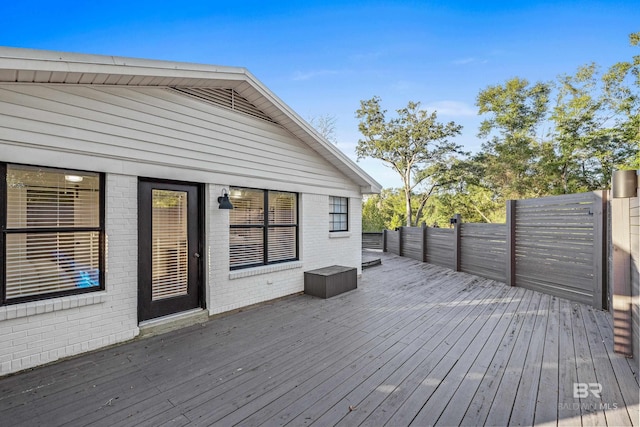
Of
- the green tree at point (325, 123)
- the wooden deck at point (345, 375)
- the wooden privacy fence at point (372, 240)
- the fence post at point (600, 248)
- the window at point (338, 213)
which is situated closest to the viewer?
the wooden deck at point (345, 375)

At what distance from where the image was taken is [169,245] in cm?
389

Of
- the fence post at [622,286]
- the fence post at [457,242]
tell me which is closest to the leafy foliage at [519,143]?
the fence post at [457,242]

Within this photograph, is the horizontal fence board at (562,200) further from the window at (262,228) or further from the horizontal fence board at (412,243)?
the window at (262,228)

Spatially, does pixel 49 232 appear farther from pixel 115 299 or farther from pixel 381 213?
pixel 381 213

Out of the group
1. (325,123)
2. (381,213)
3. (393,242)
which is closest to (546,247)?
(393,242)

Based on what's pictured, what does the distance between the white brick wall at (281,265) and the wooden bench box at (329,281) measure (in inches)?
8.0

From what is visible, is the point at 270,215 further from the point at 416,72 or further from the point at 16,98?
the point at 416,72

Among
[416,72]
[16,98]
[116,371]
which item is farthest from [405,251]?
[16,98]

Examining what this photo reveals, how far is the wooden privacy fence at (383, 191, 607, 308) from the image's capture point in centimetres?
474

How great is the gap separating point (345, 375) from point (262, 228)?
313 cm

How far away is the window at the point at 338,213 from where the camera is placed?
671 cm

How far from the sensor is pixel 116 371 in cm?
271

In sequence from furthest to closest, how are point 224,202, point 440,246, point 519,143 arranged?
point 519,143, point 440,246, point 224,202

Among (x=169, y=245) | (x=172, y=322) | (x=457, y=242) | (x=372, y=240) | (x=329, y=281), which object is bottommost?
→ (x=372, y=240)
